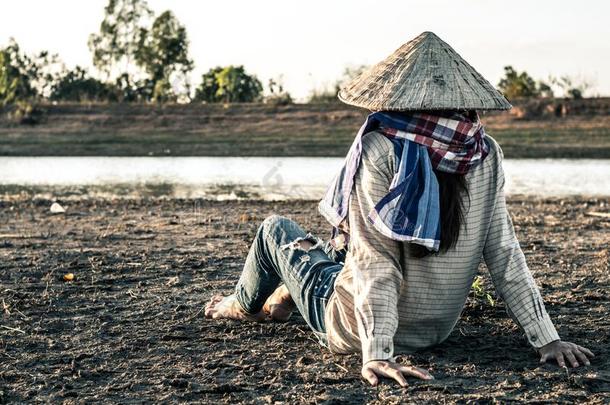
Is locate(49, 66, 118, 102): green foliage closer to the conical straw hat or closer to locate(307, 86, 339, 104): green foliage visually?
locate(307, 86, 339, 104): green foliage

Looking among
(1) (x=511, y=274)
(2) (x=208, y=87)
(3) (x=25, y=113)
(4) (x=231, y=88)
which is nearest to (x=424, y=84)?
(1) (x=511, y=274)

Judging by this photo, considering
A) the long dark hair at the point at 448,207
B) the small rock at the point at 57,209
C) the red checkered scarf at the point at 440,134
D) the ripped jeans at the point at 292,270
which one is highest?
the red checkered scarf at the point at 440,134

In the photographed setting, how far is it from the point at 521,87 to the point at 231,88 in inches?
334

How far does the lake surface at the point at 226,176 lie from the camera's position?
38.6 ft

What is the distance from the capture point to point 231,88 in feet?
89.8

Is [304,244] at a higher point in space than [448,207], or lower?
lower

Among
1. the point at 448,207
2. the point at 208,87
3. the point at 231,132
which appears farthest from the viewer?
the point at 208,87

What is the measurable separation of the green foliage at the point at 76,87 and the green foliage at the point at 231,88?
2988 millimetres

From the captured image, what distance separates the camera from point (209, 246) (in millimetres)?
6402

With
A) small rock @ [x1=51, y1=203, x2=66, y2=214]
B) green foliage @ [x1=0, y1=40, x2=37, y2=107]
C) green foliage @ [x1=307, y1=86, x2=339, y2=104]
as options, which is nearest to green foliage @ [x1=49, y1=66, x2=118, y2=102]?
green foliage @ [x1=0, y1=40, x2=37, y2=107]

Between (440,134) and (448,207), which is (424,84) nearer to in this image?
(440,134)

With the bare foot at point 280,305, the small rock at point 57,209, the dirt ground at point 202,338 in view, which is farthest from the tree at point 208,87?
the bare foot at point 280,305

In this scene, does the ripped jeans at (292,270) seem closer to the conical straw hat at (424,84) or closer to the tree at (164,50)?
the conical straw hat at (424,84)

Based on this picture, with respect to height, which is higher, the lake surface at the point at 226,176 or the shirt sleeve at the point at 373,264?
the shirt sleeve at the point at 373,264
